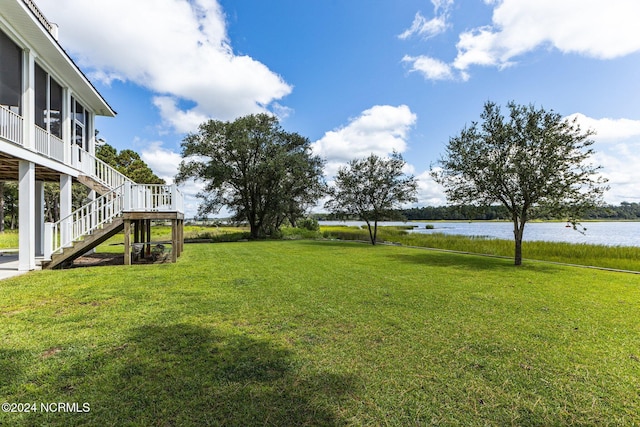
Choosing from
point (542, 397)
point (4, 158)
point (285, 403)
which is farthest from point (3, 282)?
point (542, 397)

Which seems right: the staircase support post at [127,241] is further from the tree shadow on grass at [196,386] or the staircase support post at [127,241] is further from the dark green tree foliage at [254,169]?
the dark green tree foliage at [254,169]

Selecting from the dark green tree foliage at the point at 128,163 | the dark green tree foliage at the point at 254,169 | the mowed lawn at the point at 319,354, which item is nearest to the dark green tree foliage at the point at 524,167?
the mowed lawn at the point at 319,354

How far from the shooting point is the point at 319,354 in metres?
3.48

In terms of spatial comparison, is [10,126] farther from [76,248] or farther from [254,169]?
[254,169]

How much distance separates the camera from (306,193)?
26156 mm

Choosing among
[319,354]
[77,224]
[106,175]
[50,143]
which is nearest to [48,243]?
[77,224]

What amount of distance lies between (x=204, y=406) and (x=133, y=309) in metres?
3.37

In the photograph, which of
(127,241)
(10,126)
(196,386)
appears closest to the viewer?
(196,386)

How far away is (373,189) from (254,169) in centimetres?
942

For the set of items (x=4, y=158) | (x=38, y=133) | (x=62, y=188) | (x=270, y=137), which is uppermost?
(x=270, y=137)

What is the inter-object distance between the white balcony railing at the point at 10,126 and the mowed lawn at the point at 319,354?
3.61 metres

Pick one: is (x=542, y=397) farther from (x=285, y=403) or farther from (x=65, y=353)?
(x=65, y=353)

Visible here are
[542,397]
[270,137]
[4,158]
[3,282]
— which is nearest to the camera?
[542,397]

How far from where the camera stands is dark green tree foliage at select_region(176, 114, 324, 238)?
Answer: 909 inches
